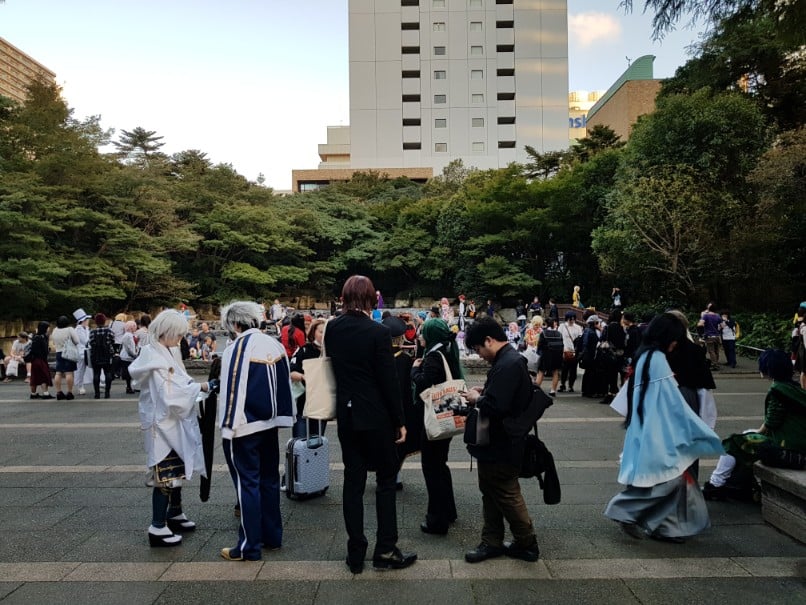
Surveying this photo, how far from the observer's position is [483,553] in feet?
12.4

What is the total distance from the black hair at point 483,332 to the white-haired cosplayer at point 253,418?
1.29m

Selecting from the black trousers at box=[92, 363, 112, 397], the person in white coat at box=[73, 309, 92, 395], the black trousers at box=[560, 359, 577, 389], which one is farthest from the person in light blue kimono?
A: the person in white coat at box=[73, 309, 92, 395]

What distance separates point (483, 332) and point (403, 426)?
0.79 metres

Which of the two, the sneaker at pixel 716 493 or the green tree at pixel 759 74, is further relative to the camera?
the green tree at pixel 759 74

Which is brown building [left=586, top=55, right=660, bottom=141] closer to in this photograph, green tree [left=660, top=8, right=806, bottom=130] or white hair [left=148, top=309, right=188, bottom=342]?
green tree [left=660, top=8, right=806, bottom=130]

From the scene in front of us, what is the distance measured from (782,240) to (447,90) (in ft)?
164

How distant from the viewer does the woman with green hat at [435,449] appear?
4.27m

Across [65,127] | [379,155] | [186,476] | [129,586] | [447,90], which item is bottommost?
[129,586]

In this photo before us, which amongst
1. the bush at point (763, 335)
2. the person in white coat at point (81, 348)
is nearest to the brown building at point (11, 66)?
the person in white coat at point (81, 348)

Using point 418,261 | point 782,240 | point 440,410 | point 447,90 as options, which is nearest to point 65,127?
point 418,261

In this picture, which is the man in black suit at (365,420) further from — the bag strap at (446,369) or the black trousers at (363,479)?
the bag strap at (446,369)

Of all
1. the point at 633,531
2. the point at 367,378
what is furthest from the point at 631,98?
the point at 367,378

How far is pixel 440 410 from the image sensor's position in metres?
4.08

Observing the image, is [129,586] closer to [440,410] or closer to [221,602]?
[221,602]
